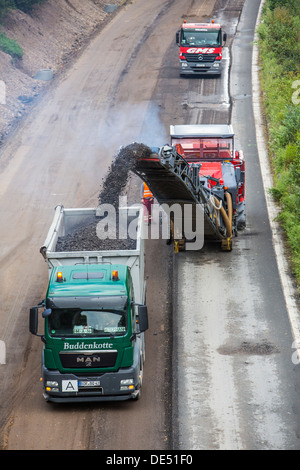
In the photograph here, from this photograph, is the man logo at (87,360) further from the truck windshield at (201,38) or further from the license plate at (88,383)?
A: the truck windshield at (201,38)

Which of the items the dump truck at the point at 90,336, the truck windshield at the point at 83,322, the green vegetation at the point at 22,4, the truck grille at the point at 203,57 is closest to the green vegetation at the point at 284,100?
the truck grille at the point at 203,57

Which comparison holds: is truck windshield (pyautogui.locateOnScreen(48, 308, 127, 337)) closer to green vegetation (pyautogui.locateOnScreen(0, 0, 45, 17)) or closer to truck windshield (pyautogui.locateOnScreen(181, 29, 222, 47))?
truck windshield (pyautogui.locateOnScreen(181, 29, 222, 47))

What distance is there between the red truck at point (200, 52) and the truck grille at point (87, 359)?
91.1 feet

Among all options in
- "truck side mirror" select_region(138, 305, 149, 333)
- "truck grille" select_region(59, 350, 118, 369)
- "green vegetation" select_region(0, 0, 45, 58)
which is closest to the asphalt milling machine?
"truck side mirror" select_region(138, 305, 149, 333)

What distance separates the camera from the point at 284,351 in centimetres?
1811

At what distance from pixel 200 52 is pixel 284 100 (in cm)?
753

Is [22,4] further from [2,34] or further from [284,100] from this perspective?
[284,100]

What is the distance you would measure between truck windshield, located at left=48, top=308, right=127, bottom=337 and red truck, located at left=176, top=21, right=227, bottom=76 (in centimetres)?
2752

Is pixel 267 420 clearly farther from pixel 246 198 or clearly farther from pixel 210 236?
pixel 246 198

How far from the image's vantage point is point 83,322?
15.4 metres

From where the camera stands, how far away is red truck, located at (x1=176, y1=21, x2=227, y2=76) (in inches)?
1605

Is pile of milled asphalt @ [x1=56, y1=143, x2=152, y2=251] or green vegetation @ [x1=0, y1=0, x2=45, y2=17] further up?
pile of milled asphalt @ [x1=56, y1=143, x2=152, y2=251]

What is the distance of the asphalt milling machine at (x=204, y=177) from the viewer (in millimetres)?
19955

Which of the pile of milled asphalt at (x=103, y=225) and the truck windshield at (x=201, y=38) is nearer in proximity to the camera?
the pile of milled asphalt at (x=103, y=225)
